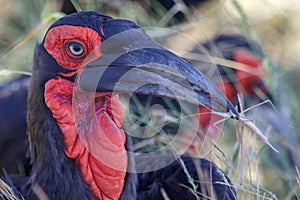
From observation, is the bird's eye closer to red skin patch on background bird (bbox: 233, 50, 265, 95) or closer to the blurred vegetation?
the blurred vegetation

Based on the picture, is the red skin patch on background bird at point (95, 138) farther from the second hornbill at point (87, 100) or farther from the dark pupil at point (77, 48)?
the dark pupil at point (77, 48)

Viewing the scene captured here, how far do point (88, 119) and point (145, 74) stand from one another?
30 centimetres

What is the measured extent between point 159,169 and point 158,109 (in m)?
0.78

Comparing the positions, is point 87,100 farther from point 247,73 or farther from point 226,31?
point 226,31

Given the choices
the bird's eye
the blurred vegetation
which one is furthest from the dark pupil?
the blurred vegetation

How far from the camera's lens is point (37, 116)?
2.44 m

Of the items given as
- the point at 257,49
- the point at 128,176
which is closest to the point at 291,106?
the point at 257,49

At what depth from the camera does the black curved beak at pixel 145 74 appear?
2.23 metres

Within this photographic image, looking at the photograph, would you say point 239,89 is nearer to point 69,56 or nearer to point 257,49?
point 257,49

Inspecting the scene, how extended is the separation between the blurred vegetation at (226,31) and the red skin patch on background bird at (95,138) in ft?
1.91

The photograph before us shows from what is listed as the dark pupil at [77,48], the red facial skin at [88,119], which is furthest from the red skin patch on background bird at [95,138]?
the dark pupil at [77,48]

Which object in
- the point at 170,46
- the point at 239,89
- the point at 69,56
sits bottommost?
the point at 239,89

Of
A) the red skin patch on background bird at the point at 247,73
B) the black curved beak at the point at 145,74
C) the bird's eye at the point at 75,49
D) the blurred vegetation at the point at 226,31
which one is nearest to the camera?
the black curved beak at the point at 145,74

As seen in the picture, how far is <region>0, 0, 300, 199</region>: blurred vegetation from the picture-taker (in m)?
3.29
